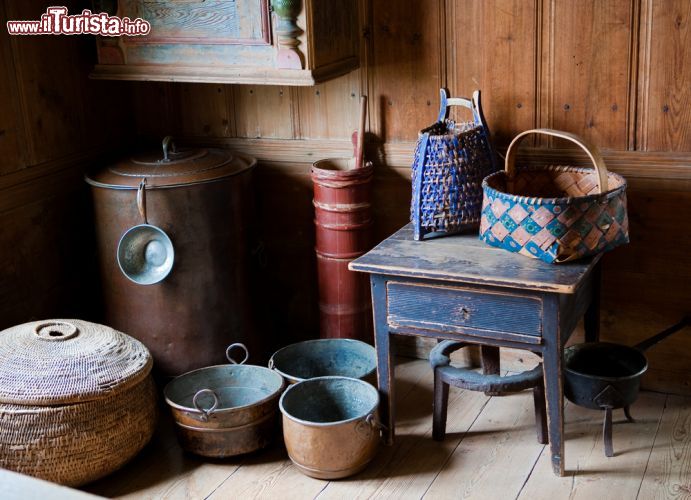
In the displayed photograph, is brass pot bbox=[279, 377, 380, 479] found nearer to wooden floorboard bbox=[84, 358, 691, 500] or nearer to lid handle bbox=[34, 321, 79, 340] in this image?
wooden floorboard bbox=[84, 358, 691, 500]

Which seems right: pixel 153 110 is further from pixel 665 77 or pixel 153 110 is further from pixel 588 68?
pixel 665 77

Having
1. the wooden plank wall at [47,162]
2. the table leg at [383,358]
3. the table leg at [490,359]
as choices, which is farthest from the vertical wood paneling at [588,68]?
the wooden plank wall at [47,162]

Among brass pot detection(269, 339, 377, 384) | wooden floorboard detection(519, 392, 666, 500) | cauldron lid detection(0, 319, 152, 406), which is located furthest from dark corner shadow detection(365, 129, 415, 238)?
cauldron lid detection(0, 319, 152, 406)

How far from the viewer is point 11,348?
2.90 metres

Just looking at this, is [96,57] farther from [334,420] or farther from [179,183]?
[334,420]

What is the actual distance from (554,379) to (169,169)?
156 centimetres

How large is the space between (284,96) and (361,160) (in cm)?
46

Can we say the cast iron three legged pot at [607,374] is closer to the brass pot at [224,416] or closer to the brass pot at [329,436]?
the brass pot at [329,436]

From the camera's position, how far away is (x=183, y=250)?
3.29 m

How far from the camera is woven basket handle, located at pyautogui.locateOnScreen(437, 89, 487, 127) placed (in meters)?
3.10

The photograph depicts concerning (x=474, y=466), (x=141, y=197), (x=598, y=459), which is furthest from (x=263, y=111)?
(x=598, y=459)

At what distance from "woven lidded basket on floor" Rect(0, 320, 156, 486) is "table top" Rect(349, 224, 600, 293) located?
85 cm

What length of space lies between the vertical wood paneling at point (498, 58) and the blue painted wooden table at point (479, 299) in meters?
0.58

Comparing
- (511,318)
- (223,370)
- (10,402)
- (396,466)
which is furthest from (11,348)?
(511,318)
